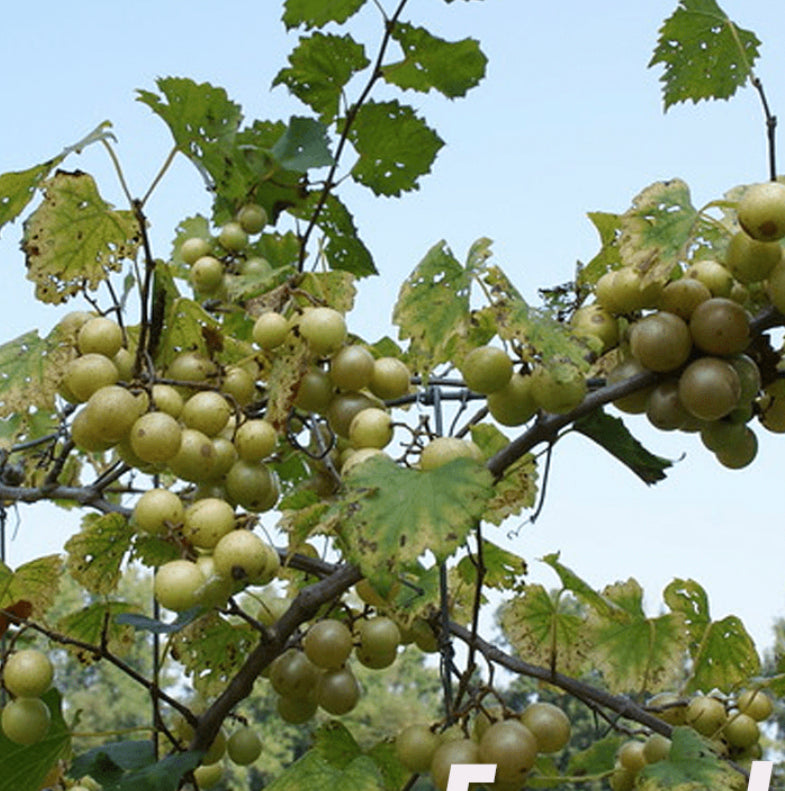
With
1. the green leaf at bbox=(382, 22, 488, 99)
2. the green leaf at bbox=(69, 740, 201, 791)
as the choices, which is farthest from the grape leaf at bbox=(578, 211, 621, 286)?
the green leaf at bbox=(69, 740, 201, 791)

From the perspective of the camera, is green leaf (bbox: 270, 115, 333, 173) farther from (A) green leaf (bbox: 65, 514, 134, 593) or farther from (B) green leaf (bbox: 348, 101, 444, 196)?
(A) green leaf (bbox: 65, 514, 134, 593)

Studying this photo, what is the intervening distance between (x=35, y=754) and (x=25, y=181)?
2.13ft

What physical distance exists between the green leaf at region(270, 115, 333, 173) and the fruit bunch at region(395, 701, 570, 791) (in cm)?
74

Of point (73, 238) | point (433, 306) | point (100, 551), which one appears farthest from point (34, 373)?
point (433, 306)

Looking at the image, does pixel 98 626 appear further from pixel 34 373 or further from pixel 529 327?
pixel 529 327

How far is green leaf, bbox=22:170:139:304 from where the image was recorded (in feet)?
4.17

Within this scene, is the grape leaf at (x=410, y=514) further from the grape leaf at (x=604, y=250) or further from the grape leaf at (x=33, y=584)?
the grape leaf at (x=33, y=584)

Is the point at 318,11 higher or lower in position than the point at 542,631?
higher

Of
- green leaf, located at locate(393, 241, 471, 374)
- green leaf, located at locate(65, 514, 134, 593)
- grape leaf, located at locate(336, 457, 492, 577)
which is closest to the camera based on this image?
grape leaf, located at locate(336, 457, 492, 577)

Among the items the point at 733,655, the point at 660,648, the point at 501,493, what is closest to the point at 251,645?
the point at 501,493

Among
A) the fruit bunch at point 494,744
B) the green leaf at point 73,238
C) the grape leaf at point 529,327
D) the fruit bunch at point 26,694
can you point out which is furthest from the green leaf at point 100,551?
the grape leaf at point 529,327

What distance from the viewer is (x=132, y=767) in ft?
4.67

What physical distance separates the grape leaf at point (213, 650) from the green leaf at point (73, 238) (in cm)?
46

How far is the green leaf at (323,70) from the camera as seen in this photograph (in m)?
1.60
